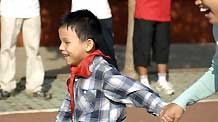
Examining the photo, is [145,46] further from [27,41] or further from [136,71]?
[27,41]

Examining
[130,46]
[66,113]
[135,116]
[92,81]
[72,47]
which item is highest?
[72,47]

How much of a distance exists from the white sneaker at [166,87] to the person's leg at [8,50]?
2066 millimetres

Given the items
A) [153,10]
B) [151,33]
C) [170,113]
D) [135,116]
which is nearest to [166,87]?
[151,33]

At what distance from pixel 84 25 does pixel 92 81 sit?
0.38 meters

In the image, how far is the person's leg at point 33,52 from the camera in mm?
7664

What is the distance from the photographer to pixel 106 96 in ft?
12.8

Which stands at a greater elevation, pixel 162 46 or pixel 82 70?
pixel 82 70

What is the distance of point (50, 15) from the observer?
40.2ft

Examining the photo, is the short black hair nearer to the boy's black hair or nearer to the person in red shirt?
the boy's black hair

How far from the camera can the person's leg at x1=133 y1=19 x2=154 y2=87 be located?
827 cm

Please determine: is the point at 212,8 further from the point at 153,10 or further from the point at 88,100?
the point at 153,10

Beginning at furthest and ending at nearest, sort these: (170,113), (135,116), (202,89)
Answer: (135,116) → (202,89) → (170,113)

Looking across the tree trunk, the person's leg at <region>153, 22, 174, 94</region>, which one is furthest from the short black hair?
the tree trunk

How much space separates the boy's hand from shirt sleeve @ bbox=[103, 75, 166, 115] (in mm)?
41
